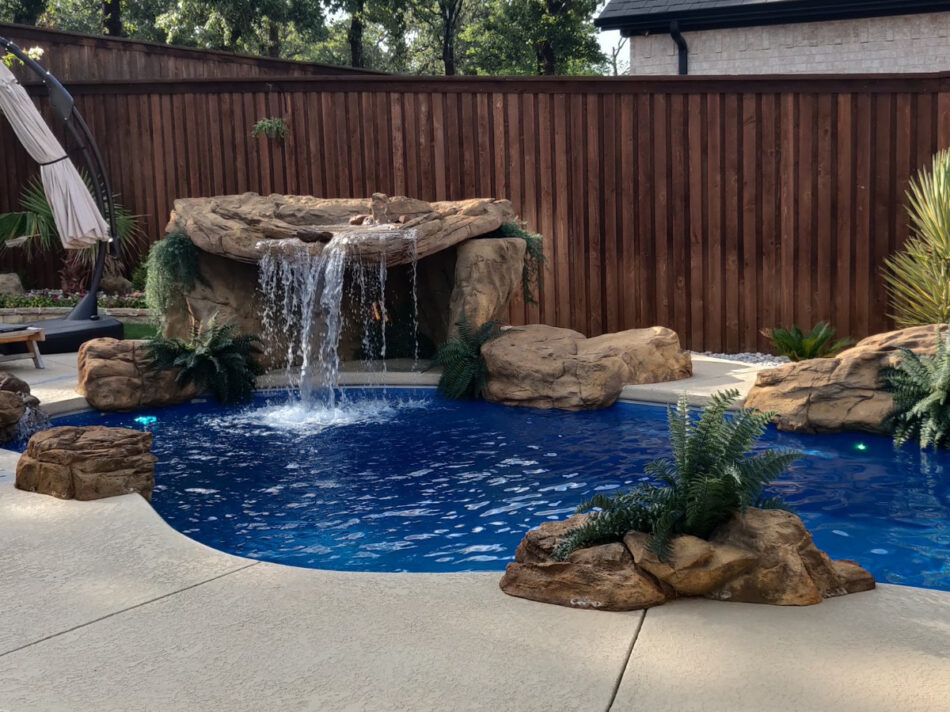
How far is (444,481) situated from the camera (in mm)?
6805

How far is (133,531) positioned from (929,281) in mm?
7508

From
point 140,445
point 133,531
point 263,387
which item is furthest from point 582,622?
point 263,387

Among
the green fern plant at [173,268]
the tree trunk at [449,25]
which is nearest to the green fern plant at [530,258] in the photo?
the green fern plant at [173,268]

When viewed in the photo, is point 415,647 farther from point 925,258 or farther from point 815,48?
point 815,48

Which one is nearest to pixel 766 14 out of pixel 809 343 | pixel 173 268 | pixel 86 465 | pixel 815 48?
pixel 815 48

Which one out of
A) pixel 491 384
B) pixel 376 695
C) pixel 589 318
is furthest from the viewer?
pixel 589 318

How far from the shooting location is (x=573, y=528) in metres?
4.37

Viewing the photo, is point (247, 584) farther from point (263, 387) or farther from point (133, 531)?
point (263, 387)

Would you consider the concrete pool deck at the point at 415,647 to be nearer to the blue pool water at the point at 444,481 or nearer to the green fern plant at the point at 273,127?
the blue pool water at the point at 444,481

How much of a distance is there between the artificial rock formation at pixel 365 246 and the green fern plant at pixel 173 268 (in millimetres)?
105

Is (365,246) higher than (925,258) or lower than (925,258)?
higher

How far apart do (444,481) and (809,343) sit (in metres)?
4.88

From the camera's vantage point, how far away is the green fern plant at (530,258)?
10.4 m

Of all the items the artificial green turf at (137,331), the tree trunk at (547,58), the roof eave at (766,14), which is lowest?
the artificial green turf at (137,331)
